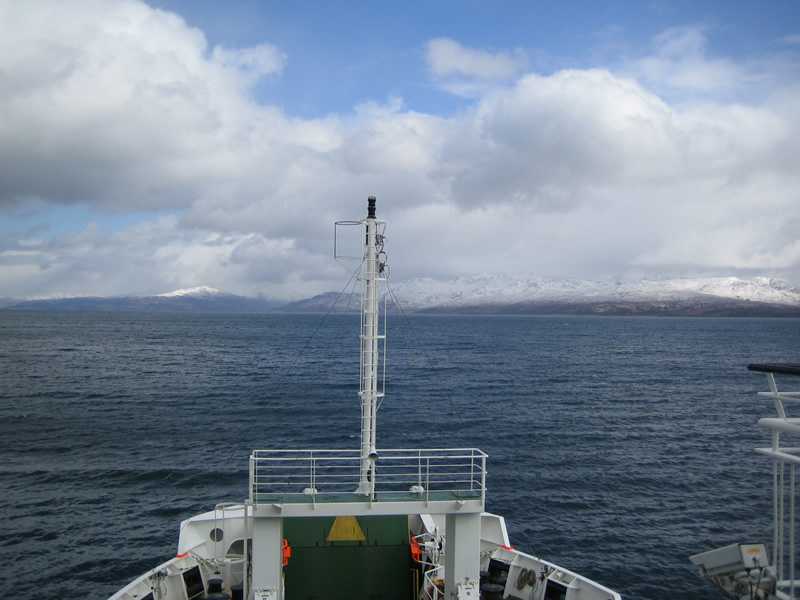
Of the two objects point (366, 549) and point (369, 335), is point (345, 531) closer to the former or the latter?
point (366, 549)

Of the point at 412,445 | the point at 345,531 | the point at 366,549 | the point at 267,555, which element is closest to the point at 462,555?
the point at 366,549

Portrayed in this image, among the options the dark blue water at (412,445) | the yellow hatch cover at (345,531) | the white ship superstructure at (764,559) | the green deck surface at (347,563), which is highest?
the white ship superstructure at (764,559)

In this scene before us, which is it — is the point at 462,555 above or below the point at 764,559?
below

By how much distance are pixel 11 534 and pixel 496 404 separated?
144 feet

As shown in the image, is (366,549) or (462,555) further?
(366,549)

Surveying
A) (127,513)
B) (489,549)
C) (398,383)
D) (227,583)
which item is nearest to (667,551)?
(489,549)

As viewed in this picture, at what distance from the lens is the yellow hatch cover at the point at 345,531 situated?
1662 cm

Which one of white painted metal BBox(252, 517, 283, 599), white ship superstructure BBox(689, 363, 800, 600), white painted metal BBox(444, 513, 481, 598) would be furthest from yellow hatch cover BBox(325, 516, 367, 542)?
white ship superstructure BBox(689, 363, 800, 600)

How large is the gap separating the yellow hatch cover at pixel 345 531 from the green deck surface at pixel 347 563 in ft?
0.36

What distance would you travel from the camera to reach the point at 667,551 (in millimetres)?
28047

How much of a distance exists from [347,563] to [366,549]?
0.63m

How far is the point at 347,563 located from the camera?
16.7m

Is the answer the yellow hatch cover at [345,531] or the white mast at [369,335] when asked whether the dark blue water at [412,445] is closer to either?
the yellow hatch cover at [345,531]

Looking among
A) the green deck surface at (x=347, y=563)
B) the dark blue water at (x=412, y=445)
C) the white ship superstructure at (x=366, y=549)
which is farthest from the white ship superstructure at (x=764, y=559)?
the dark blue water at (x=412, y=445)
